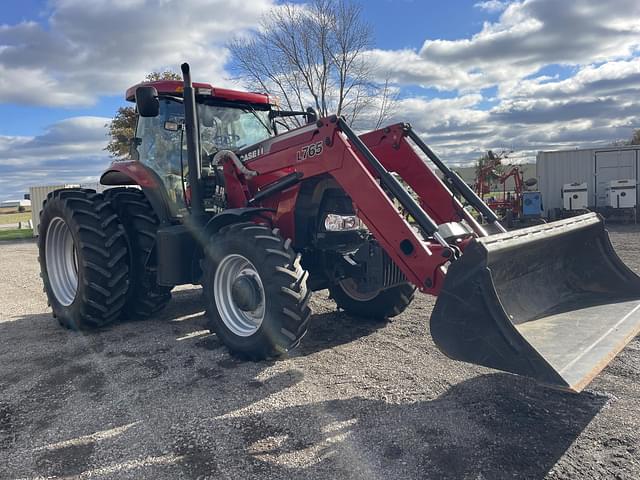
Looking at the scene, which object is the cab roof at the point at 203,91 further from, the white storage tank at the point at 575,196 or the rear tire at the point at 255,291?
the white storage tank at the point at 575,196

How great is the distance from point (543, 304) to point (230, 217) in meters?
2.79


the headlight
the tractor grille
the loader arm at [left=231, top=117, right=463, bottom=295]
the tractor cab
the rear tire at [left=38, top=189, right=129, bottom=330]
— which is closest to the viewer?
the loader arm at [left=231, top=117, right=463, bottom=295]

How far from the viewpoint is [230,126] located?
19.3 feet

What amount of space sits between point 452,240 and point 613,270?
1.92 metres

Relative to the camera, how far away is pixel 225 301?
474 centimetres

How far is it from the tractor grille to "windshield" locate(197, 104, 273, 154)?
2.26 m

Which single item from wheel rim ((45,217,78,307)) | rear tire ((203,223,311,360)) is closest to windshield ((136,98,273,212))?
rear tire ((203,223,311,360))

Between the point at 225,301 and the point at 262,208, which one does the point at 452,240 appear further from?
the point at 225,301

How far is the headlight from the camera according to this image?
16.0 ft

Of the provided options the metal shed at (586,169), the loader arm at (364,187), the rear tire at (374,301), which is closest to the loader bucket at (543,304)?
the loader arm at (364,187)

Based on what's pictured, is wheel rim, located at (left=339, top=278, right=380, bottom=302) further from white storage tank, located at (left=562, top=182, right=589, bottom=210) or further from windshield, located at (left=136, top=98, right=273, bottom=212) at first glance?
white storage tank, located at (left=562, top=182, right=589, bottom=210)

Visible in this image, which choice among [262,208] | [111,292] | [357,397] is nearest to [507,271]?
[357,397]

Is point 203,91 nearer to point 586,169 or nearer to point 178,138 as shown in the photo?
point 178,138

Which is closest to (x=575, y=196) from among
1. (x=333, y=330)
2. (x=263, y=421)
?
(x=333, y=330)
